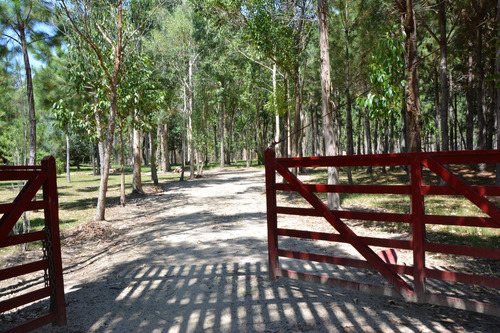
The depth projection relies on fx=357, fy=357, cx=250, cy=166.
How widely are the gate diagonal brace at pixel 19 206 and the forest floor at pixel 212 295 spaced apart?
1.25 m

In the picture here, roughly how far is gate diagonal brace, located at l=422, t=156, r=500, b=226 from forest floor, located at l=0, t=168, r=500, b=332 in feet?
3.95

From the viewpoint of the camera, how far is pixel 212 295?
14.7 ft

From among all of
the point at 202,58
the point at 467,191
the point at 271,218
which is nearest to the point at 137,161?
the point at 271,218

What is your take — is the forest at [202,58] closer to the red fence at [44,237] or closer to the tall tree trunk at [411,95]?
the tall tree trunk at [411,95]

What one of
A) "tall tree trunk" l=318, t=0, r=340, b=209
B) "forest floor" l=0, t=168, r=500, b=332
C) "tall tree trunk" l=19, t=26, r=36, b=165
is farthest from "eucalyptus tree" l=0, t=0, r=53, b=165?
"tall tree trunk" l=318, t=0, r=340, b=209

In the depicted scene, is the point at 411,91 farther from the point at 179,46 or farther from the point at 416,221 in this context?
the point at 179,46

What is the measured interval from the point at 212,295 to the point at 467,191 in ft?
10.1

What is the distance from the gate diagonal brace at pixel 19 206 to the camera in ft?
10.9

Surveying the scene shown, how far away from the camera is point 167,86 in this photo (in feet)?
81.8

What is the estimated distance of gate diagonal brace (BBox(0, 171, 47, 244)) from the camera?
130 inches

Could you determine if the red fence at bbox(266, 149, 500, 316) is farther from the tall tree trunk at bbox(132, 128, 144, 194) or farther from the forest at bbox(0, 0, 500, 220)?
the tall tree trunk at bbox(132, 128, 144, 194)

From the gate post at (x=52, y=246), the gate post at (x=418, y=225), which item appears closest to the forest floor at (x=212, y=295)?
the gate post at (x=52, y=246)

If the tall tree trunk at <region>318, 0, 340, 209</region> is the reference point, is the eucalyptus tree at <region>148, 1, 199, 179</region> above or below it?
above

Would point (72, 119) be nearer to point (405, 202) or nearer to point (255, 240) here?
point (255, 240)
